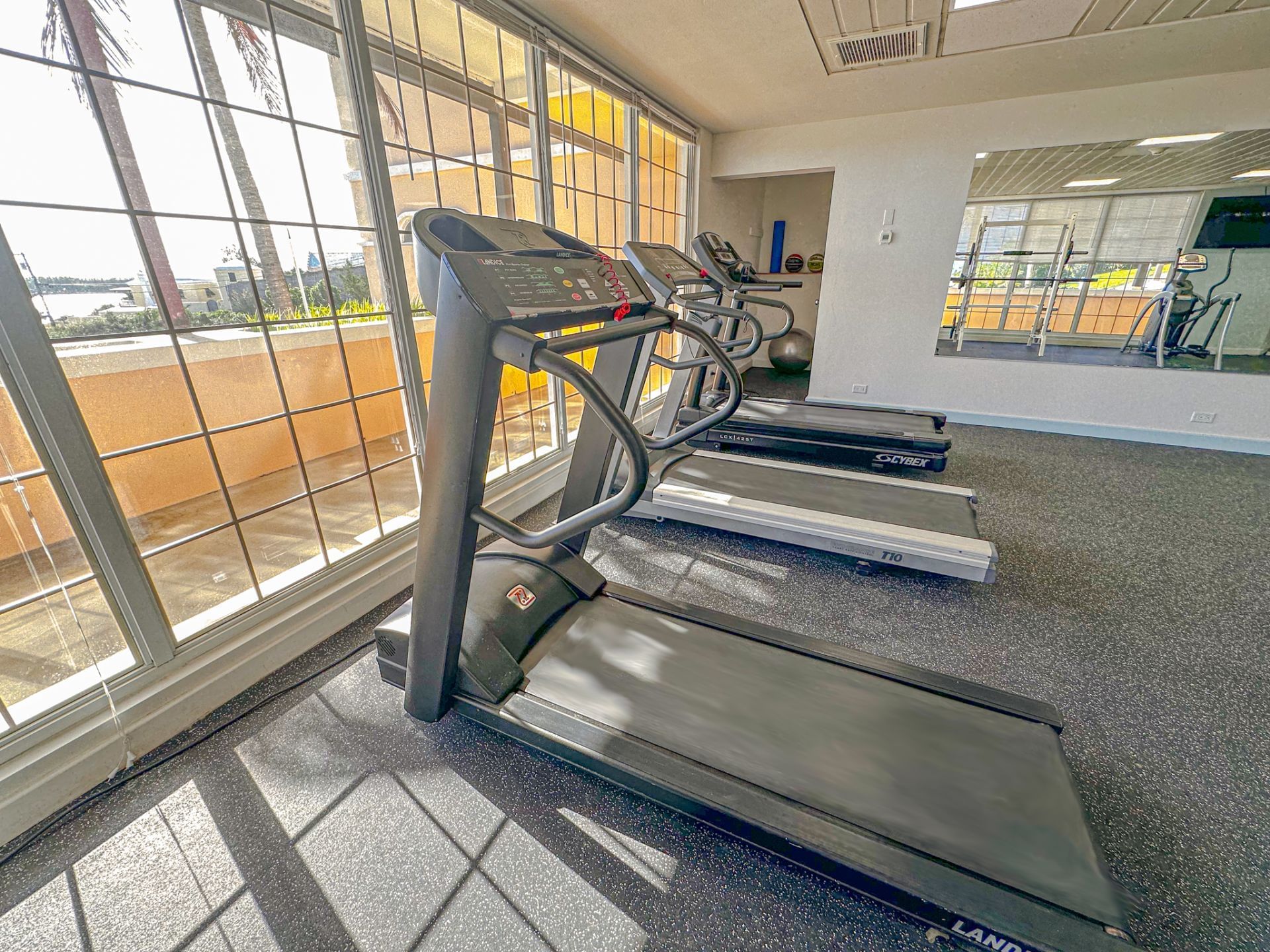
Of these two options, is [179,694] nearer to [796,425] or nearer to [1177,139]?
[796,425]

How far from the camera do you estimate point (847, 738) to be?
4.74 feet

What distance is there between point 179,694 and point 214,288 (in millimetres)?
1409

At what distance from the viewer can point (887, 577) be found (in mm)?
2623

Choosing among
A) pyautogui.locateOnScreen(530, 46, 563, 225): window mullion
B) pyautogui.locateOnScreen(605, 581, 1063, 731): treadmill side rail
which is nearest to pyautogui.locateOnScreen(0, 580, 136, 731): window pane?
pyautogui.locateOnScreen(605, 581, 1063, 731): treadmill side rail

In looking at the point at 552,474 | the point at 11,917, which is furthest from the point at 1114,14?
the point at 11,917

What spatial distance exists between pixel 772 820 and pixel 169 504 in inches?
84.5

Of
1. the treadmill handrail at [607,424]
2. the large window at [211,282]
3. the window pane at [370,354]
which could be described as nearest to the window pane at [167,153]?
the large window at [211,282]

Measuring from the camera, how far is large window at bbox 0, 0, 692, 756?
1.45m

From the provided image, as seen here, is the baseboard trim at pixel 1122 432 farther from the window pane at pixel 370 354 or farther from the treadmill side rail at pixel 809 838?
the window pane at pixel 370 354

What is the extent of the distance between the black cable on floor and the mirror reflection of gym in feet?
19.0

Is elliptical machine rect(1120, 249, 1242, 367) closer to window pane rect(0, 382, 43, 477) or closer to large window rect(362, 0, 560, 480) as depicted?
large window rect(362, 0, 560, 480)

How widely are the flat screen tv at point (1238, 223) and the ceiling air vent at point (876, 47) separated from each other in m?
2.94

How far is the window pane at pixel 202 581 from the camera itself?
181 centimetres

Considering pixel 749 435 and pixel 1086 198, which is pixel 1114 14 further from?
pixel 749 435
